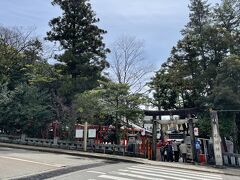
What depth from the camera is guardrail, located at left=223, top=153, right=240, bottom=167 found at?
20.4 meters

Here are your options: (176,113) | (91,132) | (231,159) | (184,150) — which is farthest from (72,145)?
(231,159)

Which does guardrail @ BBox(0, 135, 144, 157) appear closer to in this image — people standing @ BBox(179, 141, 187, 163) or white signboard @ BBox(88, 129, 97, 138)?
white signboard @ BBox(88, 129, 97, 138)

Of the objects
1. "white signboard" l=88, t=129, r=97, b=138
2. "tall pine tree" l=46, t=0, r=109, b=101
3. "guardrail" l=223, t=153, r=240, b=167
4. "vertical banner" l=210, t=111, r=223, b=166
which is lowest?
"guardrail" l=223, t=153, r=240, b=167

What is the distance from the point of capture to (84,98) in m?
25.3

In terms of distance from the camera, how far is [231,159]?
20609mm

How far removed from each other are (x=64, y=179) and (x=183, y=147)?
521 inches

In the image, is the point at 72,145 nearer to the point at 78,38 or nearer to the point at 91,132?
the point at 91,132

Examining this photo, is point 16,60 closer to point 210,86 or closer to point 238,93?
point 210,86

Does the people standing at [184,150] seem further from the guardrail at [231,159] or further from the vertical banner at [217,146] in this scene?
the vertical banner at [217,146]

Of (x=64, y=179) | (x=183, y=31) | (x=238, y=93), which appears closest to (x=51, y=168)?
(x=64, y=179)

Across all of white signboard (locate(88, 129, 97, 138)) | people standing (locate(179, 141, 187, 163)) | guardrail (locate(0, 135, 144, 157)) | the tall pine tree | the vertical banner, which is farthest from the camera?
the tall pine tree

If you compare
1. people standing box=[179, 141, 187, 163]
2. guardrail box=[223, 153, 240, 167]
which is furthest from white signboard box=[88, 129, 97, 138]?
guardrail box=[223, 153, 240, 167]

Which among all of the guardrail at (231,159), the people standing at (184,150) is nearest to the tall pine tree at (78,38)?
the people standing at (184,150)

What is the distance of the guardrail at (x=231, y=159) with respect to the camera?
66.9 ft
